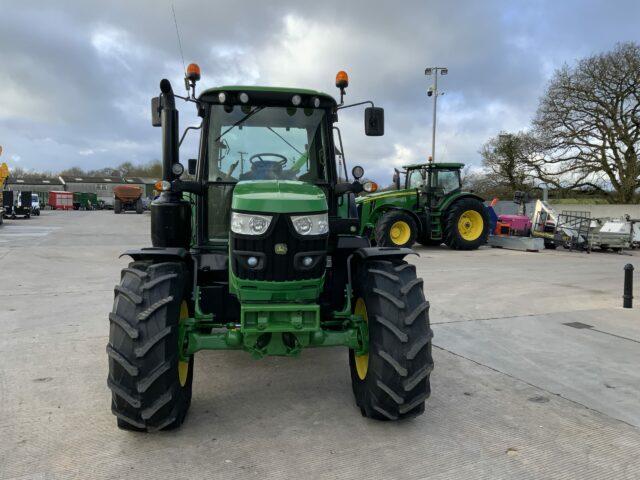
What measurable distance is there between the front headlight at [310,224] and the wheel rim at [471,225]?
12.7 metres

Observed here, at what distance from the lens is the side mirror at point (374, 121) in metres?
4.42

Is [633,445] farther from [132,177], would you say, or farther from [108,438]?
[132,177]

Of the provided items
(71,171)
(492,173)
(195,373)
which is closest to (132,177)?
(71,171)

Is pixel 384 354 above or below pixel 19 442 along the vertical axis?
above

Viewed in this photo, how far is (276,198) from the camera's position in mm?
3002

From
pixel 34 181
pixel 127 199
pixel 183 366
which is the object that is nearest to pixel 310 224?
pixel 183 366

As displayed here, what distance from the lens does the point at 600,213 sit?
955 inches

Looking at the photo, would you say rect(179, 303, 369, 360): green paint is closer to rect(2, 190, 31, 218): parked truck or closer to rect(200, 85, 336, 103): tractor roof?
rect(200, 85, 336, 103): tractor roof

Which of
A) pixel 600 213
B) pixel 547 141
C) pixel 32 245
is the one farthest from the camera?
pixel 547 141

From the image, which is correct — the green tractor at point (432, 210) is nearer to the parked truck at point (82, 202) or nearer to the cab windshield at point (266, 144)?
the cab windshield at point (266, 144)

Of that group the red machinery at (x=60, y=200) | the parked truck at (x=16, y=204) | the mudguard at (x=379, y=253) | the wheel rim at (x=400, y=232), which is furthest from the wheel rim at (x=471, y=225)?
the red machinery at (x=60, y=200)

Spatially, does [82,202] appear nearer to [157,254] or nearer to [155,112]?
[155,112]

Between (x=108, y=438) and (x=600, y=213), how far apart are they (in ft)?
86.5

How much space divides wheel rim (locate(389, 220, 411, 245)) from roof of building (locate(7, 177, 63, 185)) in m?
82.9
